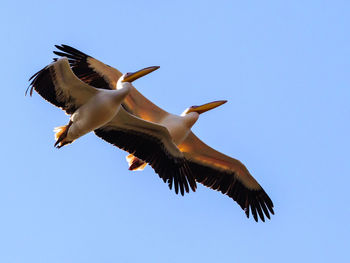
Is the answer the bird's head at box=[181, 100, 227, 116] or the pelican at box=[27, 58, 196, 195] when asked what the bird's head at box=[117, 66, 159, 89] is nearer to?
the pelican at box=[27, 58, 196, 195]

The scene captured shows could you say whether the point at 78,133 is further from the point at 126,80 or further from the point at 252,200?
the point at 252,200

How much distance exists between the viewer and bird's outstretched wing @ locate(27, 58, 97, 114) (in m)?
13.2

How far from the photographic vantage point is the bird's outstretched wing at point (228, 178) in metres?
15.7

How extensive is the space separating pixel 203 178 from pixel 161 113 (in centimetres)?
152

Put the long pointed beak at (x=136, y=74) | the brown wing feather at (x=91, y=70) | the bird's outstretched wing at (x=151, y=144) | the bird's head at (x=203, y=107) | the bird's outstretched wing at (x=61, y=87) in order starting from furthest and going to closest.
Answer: the bird's head at (x=203, y=107)
the brown wing feather at (x=91, y=70)
the long pointed beak at (x=136, y=74)
the bird's outstretched wing at (x=151, y=144)
the bird's outstretched wing at (x=61, y=87)

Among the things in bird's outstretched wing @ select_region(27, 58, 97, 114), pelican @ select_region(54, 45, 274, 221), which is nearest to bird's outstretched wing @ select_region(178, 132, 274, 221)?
pelican @ select_region(54, 45, 274, 221)

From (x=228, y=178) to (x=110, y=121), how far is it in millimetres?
2820

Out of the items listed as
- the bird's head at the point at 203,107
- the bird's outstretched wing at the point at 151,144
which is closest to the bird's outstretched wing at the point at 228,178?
the bird's head at the point at 203,107

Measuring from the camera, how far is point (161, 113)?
51.2ft

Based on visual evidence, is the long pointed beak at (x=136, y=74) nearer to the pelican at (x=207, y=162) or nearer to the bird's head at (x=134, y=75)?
the bird's head at (x=134, y=75)

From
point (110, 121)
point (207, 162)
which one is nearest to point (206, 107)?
point (207, 162)

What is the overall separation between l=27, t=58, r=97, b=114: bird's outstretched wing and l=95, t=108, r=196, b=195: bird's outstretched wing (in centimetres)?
77

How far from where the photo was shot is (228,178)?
15711 mm

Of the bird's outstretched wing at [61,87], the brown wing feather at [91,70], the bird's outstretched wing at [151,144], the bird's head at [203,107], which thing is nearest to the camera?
the bird's outstretched wing at [61,87]
